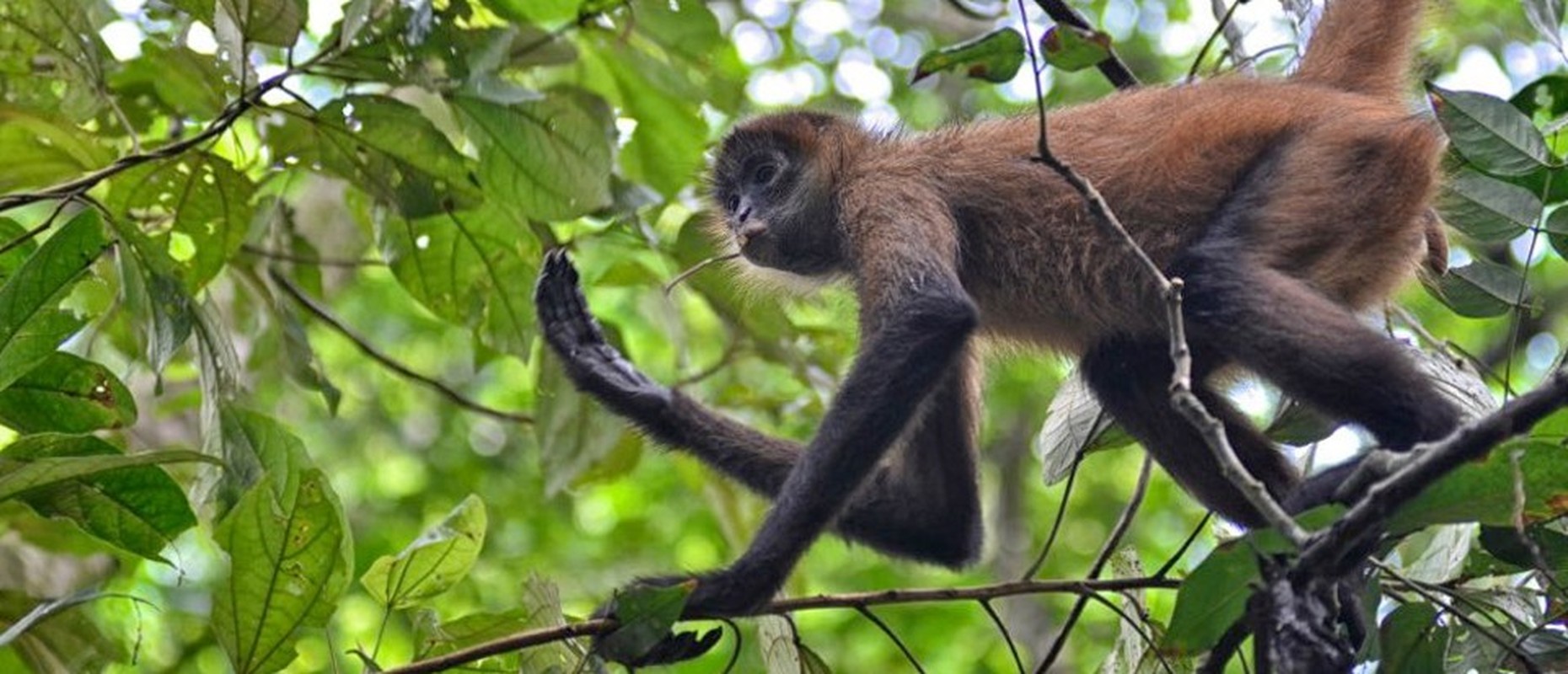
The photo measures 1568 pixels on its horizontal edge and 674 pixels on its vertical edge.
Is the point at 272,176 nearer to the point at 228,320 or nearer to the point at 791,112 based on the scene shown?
the point at 228,320

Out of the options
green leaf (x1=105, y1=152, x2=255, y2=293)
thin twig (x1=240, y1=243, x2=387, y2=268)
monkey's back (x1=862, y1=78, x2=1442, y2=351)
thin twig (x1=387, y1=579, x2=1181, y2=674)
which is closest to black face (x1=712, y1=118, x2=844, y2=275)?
monkey's back (x1=862, y1=78, x2=1442, y2=351)

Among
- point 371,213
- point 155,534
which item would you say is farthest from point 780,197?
point 155,534

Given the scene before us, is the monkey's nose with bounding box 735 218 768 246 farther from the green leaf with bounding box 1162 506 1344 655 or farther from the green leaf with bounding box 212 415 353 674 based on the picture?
the green leaf with bounding box 1162 506 1344 655

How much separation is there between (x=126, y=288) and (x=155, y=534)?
734mm

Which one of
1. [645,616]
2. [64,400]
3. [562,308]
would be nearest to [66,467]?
[64,400]

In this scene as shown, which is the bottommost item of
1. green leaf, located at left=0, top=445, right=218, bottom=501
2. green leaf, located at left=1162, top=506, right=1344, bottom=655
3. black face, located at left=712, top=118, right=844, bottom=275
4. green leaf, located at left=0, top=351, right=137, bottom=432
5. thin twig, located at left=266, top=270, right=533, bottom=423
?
thin twig, located at left=266, top=270, right=533, bottom=423

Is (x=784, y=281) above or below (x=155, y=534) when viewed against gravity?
below

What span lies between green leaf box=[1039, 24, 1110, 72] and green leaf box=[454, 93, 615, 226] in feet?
6.77

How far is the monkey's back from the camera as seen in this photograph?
4.65m

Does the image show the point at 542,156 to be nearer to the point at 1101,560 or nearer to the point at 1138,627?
the point at 1101,560

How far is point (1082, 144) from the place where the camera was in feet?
17.3

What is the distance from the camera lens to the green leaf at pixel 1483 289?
13.9 ft

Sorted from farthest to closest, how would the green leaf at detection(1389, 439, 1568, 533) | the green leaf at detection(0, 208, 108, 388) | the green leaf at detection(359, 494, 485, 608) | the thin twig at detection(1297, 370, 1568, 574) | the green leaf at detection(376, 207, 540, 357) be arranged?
the green leaf at detection(376, 207, 540, 357) < the green leaf at detection(359, 494, 485, 608) < the green leaf at detection(0, 208, 108, 388) < the green leaf at detection(1389, 439, 1568, 533) < the thin twig at detection(1297, 370, 1568, 574)

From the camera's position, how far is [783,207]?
19.3 feet
